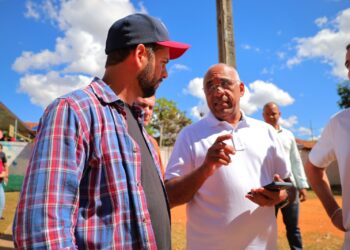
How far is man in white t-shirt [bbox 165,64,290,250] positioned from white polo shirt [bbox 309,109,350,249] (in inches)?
12.2

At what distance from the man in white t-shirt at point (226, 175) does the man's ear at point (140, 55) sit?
0.80 meters

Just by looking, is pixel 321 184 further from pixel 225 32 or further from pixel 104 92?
pixel 225 32

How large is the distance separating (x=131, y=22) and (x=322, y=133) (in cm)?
159

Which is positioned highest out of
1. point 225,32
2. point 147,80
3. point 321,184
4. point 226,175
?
point 225,32

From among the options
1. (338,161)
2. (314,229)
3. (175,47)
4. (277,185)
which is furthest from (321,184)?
(314,229)

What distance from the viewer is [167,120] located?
43500 mm

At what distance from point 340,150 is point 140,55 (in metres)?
1.46

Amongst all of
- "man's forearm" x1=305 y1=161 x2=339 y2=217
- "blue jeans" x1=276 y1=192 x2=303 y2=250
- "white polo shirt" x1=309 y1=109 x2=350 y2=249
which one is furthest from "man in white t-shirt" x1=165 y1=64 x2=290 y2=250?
"blue jeans" x1=276 y1=192 x2=303 y2=250

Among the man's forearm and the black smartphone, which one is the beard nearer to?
the black smartphone

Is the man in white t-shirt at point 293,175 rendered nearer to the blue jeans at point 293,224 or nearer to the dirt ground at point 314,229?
the blue jeans at point 293,224

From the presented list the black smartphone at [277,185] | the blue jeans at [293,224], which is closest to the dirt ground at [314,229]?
the blue jeans at [293,224]

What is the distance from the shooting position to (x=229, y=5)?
4672 mm

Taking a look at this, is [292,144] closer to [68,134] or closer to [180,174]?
[180,174]

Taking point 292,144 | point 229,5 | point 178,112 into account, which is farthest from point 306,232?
point 178,112
